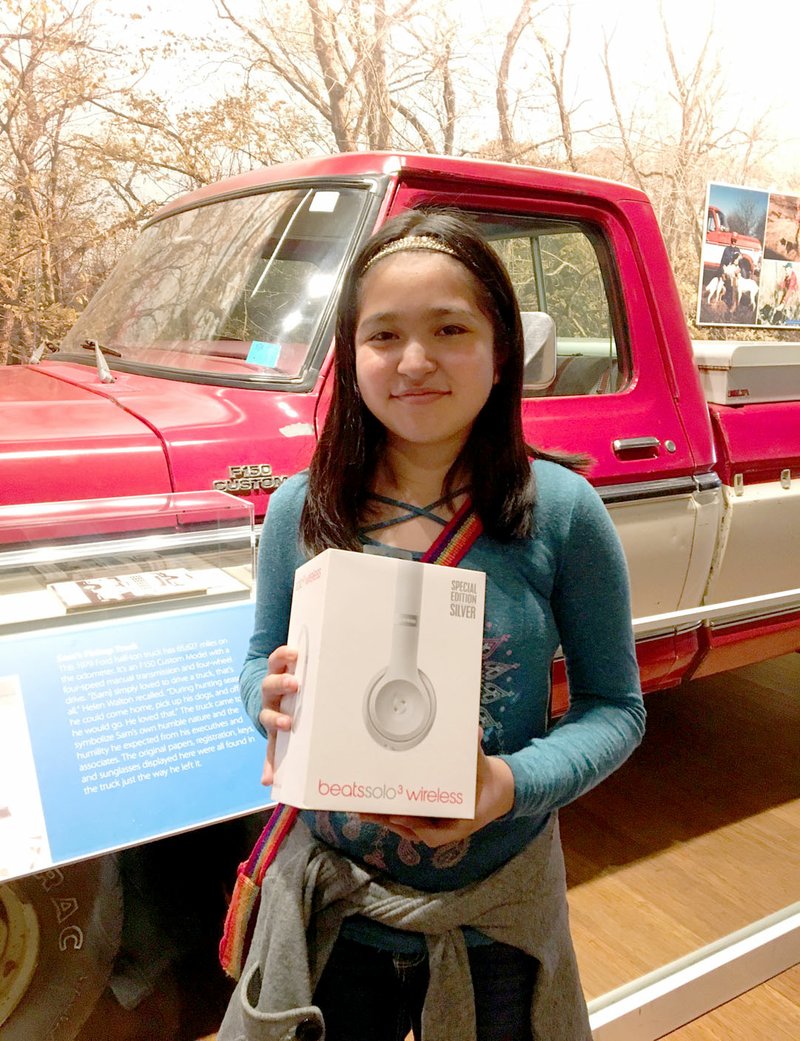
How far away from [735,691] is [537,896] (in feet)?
10.3

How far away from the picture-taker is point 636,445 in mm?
2406

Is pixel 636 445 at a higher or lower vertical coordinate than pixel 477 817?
higher

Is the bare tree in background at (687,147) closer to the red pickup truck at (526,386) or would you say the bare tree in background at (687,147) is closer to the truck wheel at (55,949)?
the red pickup truck at (526,386)

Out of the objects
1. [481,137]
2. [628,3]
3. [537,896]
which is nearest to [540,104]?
[481,137]

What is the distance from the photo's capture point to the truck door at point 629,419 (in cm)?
233

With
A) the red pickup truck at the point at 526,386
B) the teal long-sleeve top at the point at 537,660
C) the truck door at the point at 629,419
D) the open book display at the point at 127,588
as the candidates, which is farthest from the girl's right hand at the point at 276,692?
the truck door at the point at 629,419

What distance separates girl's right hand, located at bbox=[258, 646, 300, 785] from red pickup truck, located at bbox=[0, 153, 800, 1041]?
917 millimetres

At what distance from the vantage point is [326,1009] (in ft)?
3.64

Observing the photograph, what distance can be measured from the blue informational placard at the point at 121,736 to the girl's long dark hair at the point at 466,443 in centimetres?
45

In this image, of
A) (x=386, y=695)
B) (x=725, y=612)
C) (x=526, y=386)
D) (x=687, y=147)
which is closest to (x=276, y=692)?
(x=386, y=695)

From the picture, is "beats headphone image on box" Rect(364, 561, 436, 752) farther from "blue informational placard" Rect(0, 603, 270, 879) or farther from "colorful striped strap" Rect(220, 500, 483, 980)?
"blue informational placard" Rect(0, 603, 270, 879)

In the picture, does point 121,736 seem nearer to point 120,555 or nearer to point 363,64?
point 120,555

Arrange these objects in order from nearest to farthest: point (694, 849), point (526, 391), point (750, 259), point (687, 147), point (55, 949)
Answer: point (55, 949)
point (526, 391)
point (694, 849)
point (687, 147)
point (750, 259)

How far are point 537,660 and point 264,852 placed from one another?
0.44 m
